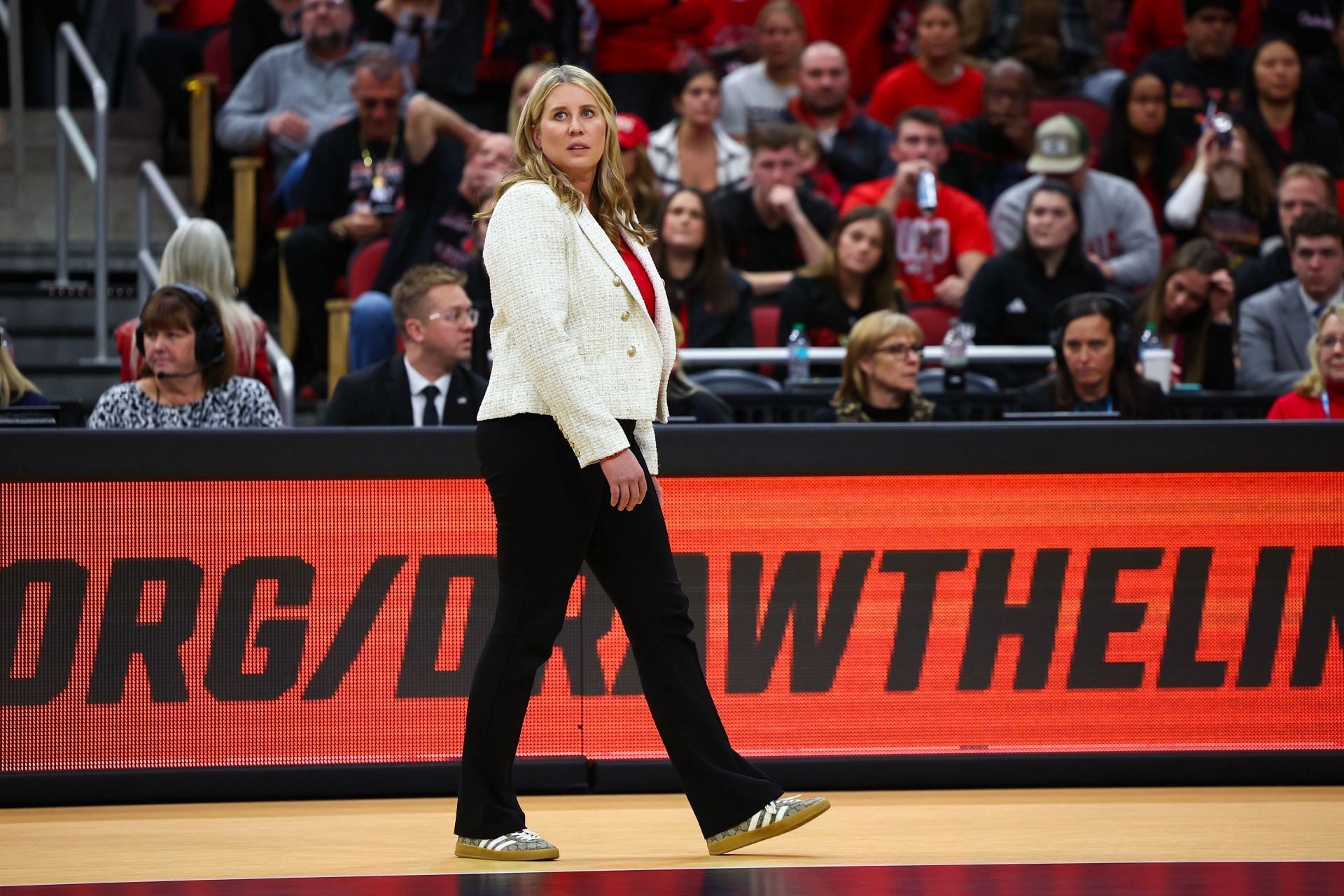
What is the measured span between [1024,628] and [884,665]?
411 mm

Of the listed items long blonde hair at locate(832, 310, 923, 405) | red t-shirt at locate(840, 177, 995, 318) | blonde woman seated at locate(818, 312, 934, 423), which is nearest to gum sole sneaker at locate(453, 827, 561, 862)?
blonde woman seated at locate(818, 312, 934, 423)

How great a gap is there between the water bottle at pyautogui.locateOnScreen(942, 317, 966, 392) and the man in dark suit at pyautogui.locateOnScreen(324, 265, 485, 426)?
2.07 meters

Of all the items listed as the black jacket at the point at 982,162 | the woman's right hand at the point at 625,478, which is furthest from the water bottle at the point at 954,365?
the woman's right hand at the point at 625,478

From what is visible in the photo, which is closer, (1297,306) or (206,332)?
(206,332)

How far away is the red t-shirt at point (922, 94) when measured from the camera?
1102cm

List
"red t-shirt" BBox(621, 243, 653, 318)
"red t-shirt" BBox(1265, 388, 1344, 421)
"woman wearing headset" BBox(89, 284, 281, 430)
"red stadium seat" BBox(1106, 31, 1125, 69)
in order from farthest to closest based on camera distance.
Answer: "red stadium seat" BBox(1106, 31, 1125, 69) < "red t-shirt" BBox(1265, 388, 1344, 421) < "woman wearing headset" BBox(89, 284, 281, 430) < "red t-shirt" BBox(621, 243, 653, 318)

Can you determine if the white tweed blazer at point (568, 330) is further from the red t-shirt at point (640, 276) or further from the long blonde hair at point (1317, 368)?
the long blonde hair at point (1317, 368)

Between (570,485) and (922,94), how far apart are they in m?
7.42

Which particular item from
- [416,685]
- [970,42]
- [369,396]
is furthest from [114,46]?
[416,685]

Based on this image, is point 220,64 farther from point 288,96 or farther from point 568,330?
point 568,330

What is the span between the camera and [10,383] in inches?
257

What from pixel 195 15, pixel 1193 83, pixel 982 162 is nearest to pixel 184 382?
pixel 982 162

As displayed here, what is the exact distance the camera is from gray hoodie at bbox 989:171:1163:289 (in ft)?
31.8

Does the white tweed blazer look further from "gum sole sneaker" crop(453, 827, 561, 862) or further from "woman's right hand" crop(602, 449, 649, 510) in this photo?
"gum sole sneaker" crop(453, 827, 561, 862)
